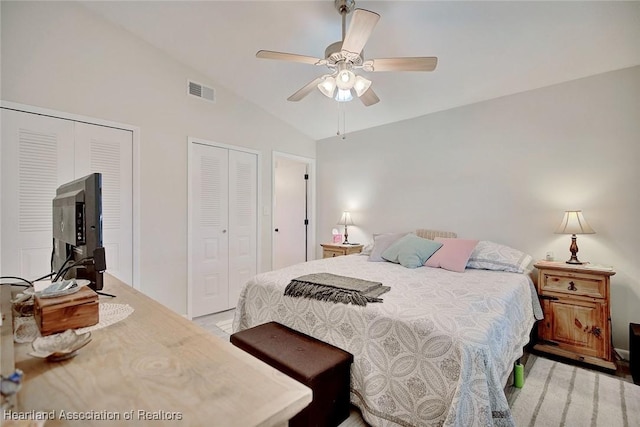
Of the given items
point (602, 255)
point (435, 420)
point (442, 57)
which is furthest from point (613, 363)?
point (442, 57)

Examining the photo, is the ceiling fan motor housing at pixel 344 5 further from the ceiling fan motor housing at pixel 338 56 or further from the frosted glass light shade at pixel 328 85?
the frosted glass light shade at pixel 328 85

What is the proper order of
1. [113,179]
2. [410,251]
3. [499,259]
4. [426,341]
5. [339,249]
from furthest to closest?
[339,249] → [410,251] → [113,179] → [499,259] → [426,341]

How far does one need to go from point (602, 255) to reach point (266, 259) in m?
3.55

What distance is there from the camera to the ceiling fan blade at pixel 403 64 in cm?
190

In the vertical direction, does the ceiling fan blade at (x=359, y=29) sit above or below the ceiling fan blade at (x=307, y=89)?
above

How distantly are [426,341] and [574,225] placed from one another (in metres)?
2.00

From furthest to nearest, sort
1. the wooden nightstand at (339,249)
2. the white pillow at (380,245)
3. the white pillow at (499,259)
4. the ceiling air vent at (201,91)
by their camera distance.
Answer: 1. the wooden nightstand at (339,249)
2. the ceiling air vent at (201,91)
3. the white pillow at (380,245)
4. the white pillow at (499,259)

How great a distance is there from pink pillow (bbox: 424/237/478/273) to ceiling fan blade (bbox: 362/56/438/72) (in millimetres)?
1606

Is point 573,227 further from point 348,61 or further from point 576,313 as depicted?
point 348,61

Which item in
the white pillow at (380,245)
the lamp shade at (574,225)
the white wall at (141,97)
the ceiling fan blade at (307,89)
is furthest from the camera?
the white pillow at (380,245)

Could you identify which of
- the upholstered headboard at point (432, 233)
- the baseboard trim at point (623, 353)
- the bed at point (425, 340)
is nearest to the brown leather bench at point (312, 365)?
the bed at point (425, 340)

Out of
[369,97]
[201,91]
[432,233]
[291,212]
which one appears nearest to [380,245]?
[432,233]

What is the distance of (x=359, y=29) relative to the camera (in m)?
1.67

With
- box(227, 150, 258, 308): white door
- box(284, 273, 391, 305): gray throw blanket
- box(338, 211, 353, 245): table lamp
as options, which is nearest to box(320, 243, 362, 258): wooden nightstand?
box(338, 211, 353, 245): table lamp
